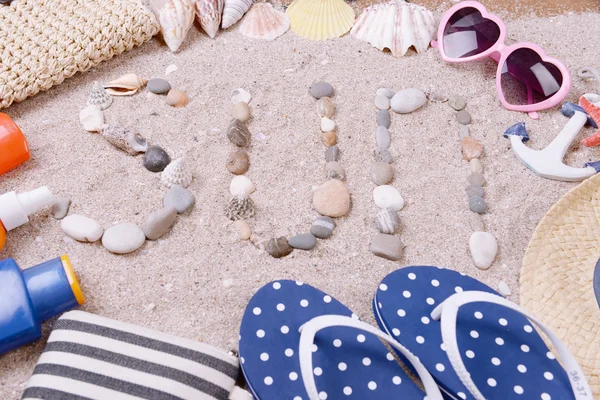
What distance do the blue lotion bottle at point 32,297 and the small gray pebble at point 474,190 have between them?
843mm

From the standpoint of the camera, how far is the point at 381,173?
4.35 feet

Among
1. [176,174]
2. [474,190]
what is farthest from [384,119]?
[176,174]

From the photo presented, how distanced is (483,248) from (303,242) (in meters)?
0.37

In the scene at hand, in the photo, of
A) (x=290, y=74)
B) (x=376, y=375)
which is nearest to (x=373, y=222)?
(x=376, y=375)

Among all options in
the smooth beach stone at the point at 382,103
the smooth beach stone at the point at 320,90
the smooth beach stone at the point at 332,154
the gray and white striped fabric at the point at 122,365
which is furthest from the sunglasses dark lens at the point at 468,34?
the gray and white striped fabric at the point at 122,365

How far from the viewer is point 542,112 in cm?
152

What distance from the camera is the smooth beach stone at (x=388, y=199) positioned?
1284 millimetres

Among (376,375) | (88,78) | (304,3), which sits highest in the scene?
(304,3)

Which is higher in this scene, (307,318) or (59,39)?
(59,39)

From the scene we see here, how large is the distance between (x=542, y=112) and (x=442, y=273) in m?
→ 0.63

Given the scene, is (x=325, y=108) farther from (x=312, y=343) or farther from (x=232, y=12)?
(x=312, y=343)

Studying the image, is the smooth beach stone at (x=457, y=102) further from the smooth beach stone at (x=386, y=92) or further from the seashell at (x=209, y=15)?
the seashell at (x=209, y=15)

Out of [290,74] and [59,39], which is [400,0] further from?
[59,39]

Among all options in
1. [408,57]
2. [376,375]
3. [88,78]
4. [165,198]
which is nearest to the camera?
[376,375]
